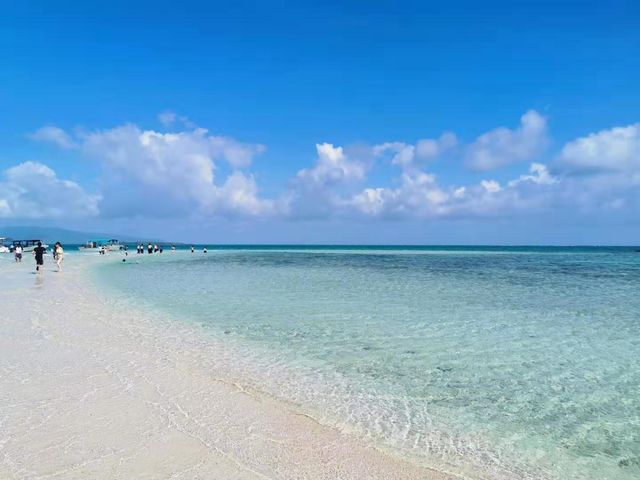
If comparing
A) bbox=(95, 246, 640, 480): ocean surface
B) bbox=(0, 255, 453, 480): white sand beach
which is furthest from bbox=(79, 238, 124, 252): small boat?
bbox=(0, 255, 453, 480): white sand beach

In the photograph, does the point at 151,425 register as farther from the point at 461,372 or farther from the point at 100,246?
the point at 100,246

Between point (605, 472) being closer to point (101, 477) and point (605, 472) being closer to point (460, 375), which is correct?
point (460, 375)

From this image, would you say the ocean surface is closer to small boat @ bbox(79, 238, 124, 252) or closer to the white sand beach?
the white sand beach

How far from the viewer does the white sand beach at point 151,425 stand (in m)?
4.27

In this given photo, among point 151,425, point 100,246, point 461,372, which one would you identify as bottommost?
point 461,372

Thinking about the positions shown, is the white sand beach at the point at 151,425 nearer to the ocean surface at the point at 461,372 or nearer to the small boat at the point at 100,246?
the ocean surface at the point at 461,372

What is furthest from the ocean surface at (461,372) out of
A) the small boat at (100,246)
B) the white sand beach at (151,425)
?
the small boat at (100,246)

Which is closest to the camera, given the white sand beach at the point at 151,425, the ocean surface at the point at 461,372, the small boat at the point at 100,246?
the white sand beach at the point at 151,425

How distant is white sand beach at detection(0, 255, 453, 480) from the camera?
4273 millimetres

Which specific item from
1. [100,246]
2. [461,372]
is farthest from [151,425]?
[100,246]

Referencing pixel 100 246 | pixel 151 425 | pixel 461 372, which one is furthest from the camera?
pixel 100 246

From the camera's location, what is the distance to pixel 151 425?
17.1 ft

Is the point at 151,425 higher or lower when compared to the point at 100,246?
lower

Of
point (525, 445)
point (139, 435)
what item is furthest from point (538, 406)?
point (139, 435)
